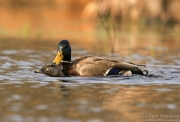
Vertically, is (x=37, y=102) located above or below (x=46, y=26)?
below

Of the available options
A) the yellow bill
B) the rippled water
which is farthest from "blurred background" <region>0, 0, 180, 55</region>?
the rippled water

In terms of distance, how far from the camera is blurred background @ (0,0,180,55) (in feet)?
54.6

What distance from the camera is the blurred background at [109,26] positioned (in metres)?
16.6

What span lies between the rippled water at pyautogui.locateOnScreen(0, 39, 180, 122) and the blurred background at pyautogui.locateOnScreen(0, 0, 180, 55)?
4478mm

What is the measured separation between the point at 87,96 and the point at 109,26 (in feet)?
39.3

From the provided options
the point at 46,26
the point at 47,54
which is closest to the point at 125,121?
the point at 47,54

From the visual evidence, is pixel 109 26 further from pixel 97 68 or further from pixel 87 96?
pixel 87 96

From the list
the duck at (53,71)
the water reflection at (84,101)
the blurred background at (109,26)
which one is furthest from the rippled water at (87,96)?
the blurred background at (109,26)

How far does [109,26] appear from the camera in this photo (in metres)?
19.7

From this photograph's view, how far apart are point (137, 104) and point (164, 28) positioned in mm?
16077

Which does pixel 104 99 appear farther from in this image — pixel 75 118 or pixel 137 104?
pixel 75 118

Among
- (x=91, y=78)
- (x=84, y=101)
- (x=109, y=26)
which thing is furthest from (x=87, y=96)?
(x=109, y=26)

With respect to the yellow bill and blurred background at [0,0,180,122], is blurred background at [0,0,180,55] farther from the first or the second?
the yellow bill

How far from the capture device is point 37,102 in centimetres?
729
